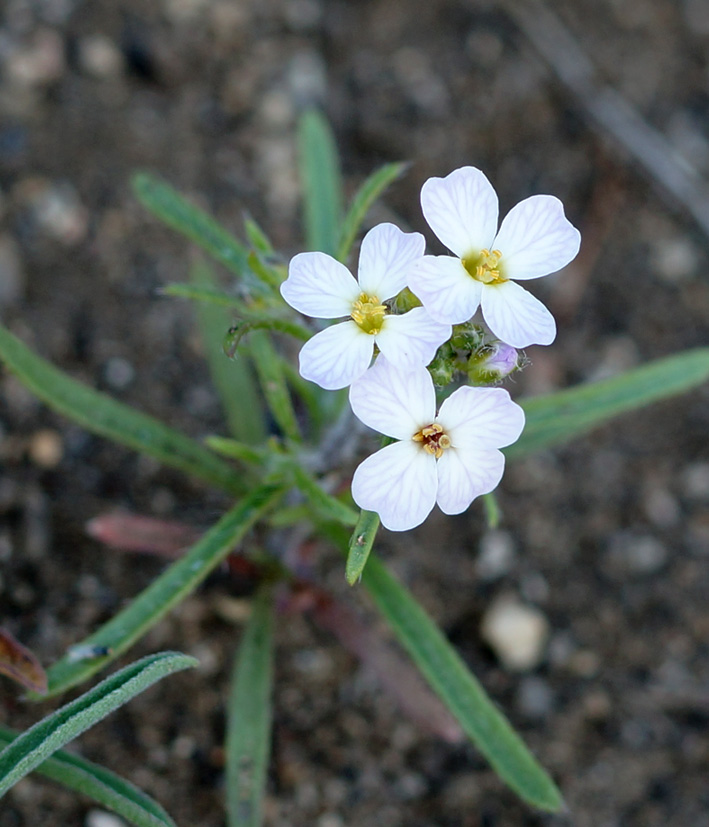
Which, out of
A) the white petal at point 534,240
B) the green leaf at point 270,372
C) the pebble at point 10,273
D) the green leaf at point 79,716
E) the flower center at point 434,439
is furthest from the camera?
the pebble at point 10,273

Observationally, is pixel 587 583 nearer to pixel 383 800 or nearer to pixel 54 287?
pixel 383 800

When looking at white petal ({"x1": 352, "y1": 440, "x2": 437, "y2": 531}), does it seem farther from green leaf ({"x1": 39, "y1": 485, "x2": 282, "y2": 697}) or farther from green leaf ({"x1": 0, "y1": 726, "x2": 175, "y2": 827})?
green leaf ({"x1": 0, "y1": 726, "x2": 175, "y2": 827})

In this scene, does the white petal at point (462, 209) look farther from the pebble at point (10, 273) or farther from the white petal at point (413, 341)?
the pebble at point (10, 273)

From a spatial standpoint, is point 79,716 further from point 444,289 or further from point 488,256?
point 488,256

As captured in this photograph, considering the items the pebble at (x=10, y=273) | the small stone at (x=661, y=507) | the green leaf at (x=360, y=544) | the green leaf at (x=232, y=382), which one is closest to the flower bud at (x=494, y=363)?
the green leaf at (x=360, y=544)

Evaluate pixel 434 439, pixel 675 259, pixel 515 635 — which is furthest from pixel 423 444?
pixel 675 259

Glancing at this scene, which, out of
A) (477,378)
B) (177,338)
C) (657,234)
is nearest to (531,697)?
(477,378)
